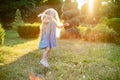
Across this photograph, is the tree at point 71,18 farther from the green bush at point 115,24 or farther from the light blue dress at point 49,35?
the light blue dress at point 49,35

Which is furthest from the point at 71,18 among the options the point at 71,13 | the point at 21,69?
the point at 21,69

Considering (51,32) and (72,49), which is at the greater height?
(51,32)

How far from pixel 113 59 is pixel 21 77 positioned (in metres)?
4.41

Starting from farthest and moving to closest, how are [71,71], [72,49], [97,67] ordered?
1. [72,49]
2. [97,67]
3. [71,71]

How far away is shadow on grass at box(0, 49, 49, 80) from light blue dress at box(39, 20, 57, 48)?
32.8 inches

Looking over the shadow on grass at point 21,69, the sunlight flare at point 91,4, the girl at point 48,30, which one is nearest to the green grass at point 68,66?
the shadow on grass at point 21,69

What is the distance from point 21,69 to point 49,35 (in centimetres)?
153

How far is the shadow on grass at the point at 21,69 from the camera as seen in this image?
8664 millimetres

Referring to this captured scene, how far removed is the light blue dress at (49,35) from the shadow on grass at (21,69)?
0.83 m

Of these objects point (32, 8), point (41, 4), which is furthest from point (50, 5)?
point (32, 8)

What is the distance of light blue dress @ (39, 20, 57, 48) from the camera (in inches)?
384

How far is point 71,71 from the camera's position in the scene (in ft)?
30.5

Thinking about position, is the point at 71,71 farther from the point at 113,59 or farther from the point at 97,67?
the point at 113,59

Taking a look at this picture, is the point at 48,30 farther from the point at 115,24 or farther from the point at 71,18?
the point at 115,24
